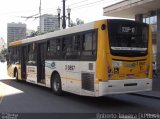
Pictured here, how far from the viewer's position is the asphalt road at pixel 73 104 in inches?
482

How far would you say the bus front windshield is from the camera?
12844mm

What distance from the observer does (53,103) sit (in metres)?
14.0

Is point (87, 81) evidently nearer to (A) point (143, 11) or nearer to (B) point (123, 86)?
(B) point (123, 86)

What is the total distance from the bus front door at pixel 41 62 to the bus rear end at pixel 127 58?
6599 millimetres

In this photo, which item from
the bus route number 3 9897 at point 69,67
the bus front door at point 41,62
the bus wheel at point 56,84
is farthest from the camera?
the bus front door at point 41,62

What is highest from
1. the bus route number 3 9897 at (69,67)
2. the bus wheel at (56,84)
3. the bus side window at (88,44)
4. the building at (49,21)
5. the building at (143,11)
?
the building at (49,21)

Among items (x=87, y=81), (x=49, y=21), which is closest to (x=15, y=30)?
(x=49, y=21)

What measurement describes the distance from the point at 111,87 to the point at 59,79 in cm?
425

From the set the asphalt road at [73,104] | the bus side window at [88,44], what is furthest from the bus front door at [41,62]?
the bus side window at [88,44]

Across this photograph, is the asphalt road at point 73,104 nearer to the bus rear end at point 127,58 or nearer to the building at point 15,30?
the bus rear end at point 127,58

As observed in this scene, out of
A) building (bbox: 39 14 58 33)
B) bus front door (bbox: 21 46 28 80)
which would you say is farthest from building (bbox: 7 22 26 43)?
bus front door (bbox: 21 46 28 80)

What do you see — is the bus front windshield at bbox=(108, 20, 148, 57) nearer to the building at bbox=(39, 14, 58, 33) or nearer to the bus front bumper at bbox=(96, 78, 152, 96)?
the bus front bumper at bbox=(96, 78, 152, 96)

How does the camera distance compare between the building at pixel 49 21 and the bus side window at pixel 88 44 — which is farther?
the building at pixel 49 21

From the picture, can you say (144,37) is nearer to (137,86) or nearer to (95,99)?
(137,86)
